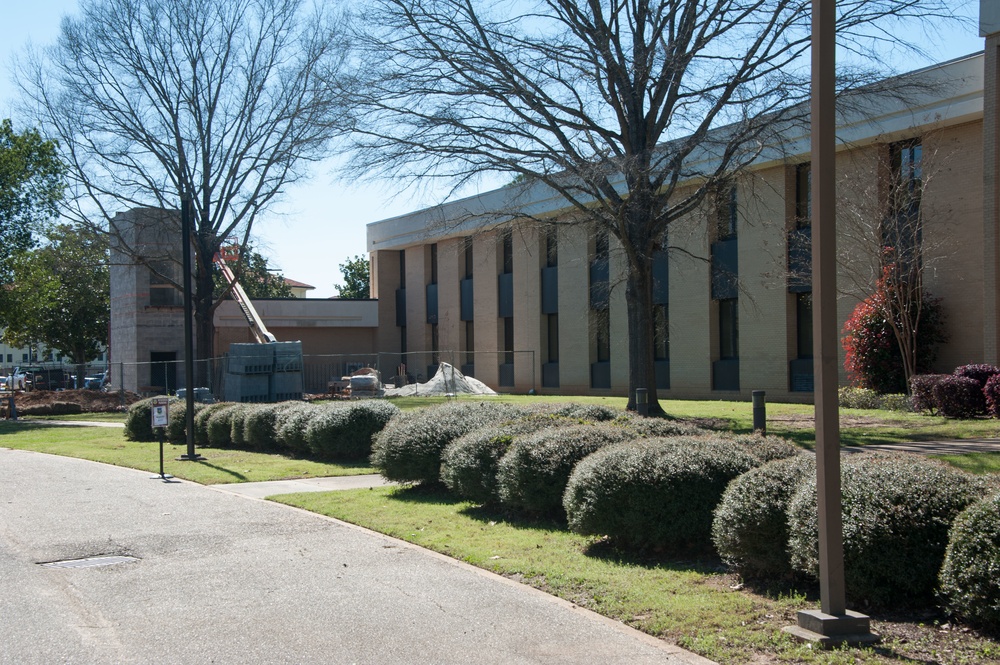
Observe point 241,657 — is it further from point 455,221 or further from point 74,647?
point 455,221

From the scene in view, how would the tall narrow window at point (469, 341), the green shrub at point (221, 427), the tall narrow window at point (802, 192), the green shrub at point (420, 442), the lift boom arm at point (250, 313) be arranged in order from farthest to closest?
the tall narrow window at point (469, 341) → the lift boom arm at point (250, 313) → the tall narrow window at point (802, 192) → the green shrub at point (221, 427) → the green shrub at point (420, 442)

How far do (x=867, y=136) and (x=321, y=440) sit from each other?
1736cm

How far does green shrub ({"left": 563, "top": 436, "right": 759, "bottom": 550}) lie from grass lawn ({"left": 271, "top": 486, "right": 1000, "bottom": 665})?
9.5 inches

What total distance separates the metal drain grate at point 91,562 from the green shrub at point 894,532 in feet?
20.1

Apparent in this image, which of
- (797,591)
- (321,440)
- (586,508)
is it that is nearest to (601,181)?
(321,440)

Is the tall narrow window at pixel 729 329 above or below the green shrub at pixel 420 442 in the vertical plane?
above

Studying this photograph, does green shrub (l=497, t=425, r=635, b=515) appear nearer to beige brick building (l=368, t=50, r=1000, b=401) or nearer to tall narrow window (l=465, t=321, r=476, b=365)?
beige brick building (l=368, t=50, r=1000, b=401)

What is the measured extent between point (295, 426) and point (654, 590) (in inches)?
462

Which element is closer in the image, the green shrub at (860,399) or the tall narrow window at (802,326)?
the green shrub at (860,399)

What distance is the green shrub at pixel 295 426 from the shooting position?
1772 cm

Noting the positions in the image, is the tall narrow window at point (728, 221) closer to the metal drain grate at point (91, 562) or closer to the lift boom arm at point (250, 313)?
the lift boom arm at point (250, 313)

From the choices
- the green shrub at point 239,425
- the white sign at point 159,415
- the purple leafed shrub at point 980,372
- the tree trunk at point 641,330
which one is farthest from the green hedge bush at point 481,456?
the purple leafed shrub at point 980,372

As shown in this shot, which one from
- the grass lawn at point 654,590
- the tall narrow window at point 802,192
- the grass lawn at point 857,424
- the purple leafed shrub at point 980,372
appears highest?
the tall narrow window at point 802,192

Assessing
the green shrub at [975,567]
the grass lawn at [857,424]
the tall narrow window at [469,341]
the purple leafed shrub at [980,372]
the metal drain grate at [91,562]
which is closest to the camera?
the green shrub at [975,567]
